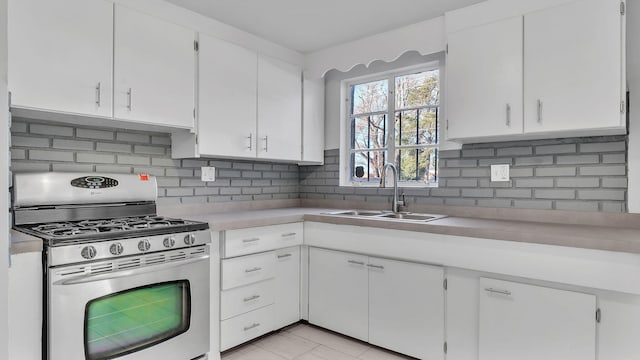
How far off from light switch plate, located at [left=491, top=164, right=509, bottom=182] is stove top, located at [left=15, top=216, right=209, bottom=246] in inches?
74.0

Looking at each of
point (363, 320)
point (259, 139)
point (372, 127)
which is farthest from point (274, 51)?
point (363, 320)

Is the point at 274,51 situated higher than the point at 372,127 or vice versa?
the point at 274,51

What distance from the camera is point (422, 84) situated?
2.99 metres

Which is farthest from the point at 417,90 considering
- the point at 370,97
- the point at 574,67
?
the point at 574,67

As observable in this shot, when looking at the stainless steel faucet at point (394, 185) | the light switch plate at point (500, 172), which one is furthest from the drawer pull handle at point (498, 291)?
the stainless steel faucet at point (394, 185)

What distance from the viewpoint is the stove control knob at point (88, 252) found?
63.7 inches

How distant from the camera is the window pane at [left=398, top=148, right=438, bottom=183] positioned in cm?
293

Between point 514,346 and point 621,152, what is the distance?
1.24 metres

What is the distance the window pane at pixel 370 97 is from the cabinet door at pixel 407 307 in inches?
57.7

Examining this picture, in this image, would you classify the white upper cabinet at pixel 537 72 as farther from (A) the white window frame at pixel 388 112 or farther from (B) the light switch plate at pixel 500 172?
(A) the white window frame at pixel 388 112

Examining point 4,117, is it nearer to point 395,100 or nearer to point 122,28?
point 122,28

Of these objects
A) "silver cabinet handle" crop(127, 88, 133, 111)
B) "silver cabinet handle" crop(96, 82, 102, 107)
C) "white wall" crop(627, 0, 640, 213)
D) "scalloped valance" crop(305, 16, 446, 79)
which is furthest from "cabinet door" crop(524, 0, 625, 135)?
"silver cabinet handle" crop(96, 82, 102, 107)

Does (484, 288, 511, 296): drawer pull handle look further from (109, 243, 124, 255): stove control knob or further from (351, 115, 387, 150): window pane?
(109, 243, 124, 255): stove control knob

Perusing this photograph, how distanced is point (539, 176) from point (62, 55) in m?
2.79
